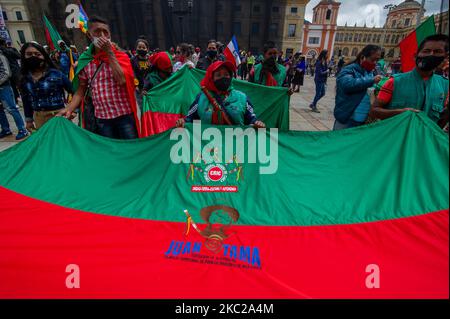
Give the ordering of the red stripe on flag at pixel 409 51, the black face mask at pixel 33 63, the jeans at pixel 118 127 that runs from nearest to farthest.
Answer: the jeans at pixel 118 127, the black face mask at pixel 33 63, the red stripe on flag at pixel 409 51

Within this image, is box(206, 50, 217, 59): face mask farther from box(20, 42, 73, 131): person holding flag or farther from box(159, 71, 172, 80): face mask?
box(20, 42, 73, 131): person holding flag

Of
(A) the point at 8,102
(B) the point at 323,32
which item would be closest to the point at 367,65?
(A) the point at 8,102

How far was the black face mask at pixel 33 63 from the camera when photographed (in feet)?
10.5

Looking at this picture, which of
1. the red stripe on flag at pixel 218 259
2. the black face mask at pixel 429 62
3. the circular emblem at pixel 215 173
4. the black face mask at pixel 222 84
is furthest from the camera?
the black face mask at pixel 222 84

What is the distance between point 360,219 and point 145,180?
187 centimetres

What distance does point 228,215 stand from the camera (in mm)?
2156

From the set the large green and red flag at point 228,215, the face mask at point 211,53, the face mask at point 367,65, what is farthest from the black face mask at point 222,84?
the face mask at point 211,53

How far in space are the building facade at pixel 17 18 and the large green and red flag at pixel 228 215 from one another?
44.0 m

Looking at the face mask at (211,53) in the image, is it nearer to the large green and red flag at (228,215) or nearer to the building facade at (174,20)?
the large green and red flag at (228,215)

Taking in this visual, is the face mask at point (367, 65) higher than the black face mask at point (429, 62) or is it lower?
lower

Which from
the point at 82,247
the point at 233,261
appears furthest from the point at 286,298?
the point at 82,247

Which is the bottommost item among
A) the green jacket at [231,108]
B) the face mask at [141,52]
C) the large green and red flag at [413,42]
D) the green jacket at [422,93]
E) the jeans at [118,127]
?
the jeans at [118,127]

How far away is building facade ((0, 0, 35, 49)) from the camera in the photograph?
112ft
